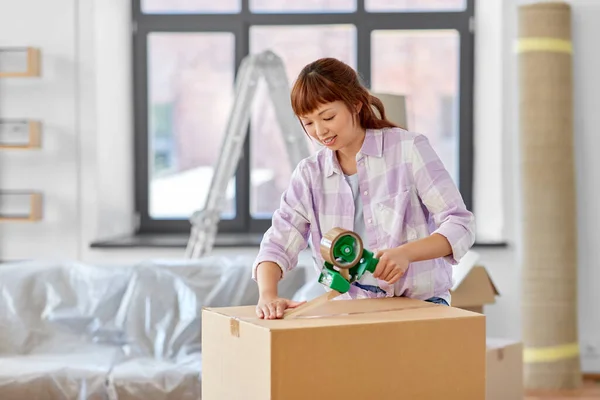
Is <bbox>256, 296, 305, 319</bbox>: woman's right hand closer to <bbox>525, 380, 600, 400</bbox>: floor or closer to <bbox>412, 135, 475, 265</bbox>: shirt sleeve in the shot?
<bbox>412, 135, 475, 265</bbox>: shirt sleeve

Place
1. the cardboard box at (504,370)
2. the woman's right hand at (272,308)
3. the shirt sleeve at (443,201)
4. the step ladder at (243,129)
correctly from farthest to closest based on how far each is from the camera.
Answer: the step ladder at (243,129), the cardboard box at (504,370), the shirt sleeve at (443,201), the woman's right hand at (272,308)

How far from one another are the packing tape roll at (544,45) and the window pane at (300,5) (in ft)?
3.02

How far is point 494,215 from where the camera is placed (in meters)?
4.20

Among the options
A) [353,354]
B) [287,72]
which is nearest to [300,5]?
[287,72]

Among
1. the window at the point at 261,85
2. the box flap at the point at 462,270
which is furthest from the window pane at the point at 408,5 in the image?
the box flap at the point at 462,270

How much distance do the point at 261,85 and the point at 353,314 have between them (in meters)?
3.10

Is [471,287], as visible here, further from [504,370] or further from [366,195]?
[366,195]

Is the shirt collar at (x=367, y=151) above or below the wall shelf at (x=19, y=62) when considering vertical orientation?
below

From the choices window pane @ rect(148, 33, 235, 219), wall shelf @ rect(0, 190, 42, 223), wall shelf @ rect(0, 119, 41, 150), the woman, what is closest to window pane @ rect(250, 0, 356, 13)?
window pane @ rect(148, 33, 235, 219)

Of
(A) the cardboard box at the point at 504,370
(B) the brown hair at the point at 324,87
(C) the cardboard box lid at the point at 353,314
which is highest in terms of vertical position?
(B) the brown hair at the point at 324,87

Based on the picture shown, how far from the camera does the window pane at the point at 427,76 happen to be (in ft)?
14.5

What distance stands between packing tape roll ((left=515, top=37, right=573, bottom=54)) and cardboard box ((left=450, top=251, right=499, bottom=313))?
114 centimetres

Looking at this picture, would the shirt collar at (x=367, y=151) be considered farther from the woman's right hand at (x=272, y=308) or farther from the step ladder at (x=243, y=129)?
the step ladder at (x=243, y=129)

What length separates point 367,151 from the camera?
5.43 feet
